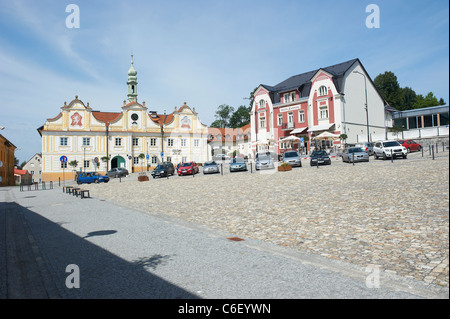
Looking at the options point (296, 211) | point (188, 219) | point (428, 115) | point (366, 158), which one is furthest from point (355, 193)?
point (428, 115)

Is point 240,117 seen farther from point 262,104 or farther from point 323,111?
point 323,111

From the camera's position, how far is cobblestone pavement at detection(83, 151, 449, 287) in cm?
570

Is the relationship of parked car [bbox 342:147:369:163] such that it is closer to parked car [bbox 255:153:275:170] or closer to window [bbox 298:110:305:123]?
parked car [bbox 255:153:275:170]

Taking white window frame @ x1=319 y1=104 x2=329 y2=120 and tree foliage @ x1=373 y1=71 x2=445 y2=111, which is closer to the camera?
white window frame @ x1=319 y1=104 x2=329 y2=120

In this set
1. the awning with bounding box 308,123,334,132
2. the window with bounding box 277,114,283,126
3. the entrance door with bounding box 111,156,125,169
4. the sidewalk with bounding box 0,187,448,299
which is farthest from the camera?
the entrance door with bounding box 111,156,125,169

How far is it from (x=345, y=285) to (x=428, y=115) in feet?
196

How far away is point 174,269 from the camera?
210 inches

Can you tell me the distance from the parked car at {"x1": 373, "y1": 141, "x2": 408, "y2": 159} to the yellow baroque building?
34.9 meters

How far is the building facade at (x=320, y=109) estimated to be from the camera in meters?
44.0

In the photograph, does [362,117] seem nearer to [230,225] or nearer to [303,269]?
[230,225]

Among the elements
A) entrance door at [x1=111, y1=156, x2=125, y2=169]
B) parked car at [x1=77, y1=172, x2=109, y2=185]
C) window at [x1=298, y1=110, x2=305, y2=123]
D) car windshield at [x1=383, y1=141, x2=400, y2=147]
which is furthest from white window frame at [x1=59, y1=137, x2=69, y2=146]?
car windshield at [x1=383, y1=141, x2=400, y2=147]

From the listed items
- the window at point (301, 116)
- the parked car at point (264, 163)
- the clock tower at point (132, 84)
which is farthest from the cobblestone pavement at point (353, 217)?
the clock tower at point (132, 84)

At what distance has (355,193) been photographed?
11711 mm

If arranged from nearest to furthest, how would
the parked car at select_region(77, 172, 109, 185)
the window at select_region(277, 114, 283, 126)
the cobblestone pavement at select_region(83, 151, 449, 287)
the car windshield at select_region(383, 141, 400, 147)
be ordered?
the cobblestone pavement at select_region(83, 151, 449, 287) → the car windshield at select_region(383, 141, 400, 147) → the parked car at select_region(77, 172, 109, 185) → the window at select_region(277, 114, 283, 126)
